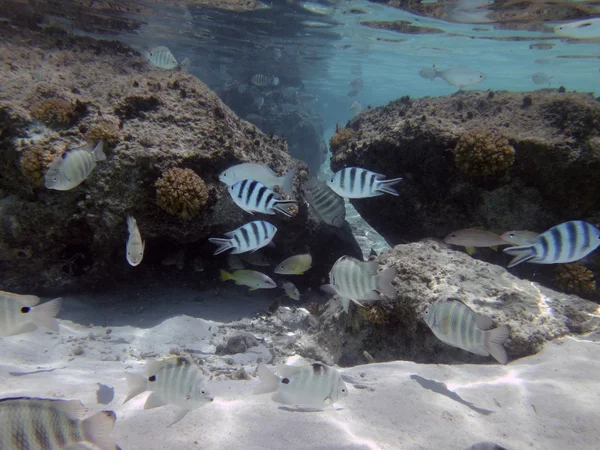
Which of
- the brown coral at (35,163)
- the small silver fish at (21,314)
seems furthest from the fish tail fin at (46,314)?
the brown coral at (35,163)

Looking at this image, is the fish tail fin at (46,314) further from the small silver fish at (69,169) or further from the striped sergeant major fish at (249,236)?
the small silver fish at (69,169)

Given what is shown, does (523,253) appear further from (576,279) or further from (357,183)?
(576,279)

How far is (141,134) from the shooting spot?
5.48 m

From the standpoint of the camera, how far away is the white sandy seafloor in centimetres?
267

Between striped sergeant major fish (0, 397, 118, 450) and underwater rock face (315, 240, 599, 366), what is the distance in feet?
11.9

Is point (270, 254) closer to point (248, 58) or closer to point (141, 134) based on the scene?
point (141, 134)

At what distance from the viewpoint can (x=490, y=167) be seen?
19.3 ft

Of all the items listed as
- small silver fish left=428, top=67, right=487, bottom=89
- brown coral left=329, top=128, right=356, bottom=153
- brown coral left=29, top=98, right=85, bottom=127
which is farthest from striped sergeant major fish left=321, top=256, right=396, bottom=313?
small silver fish left=428, top=67, right=487, bottom=89

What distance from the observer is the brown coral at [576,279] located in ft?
19.1

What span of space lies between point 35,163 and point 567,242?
707 cm

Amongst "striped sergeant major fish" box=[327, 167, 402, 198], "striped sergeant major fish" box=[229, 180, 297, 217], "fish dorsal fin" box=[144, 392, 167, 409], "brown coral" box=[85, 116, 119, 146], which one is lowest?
"fish dorsal fin" box=[144, 392, 167, 409]

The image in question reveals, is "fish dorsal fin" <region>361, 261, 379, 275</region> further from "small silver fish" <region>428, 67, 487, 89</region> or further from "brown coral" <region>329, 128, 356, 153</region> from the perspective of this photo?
"small silver fish" <region>428, 67, 487, 89</region>

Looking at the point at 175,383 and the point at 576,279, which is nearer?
the point at 175,383

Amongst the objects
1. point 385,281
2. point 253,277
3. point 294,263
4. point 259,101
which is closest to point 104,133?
point 253,277
